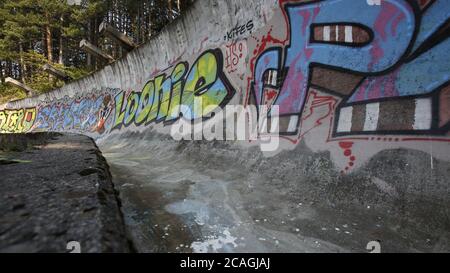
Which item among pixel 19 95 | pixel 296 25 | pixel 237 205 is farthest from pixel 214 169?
pixel 19 95

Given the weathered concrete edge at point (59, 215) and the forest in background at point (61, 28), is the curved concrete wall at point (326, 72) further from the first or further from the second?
the forest in background at point (61, 28)

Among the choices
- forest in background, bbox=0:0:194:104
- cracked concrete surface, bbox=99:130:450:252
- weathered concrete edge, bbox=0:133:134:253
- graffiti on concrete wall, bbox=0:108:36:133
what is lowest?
cracked concrete surface, bbox=99:130:450:252

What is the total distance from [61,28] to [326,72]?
94.3 feet

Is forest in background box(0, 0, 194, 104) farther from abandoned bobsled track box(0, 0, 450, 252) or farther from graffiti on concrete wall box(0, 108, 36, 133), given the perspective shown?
abandoned bobsled track box(0, 0, 450, 252)

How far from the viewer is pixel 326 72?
3.78m

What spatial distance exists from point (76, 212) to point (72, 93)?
1920 centimetres

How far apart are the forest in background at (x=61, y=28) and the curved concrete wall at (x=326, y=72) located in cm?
1422

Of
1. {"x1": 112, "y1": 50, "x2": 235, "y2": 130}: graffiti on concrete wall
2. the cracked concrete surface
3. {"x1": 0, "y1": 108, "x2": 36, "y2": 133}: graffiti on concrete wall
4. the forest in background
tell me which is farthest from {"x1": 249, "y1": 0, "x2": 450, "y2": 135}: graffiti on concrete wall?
{"x1": 0, "y1": 108, "x2": 36, "y2": 133}: graffiti on concrete wall

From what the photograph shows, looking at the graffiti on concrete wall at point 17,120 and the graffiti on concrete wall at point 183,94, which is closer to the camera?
the graffiti on concrete wall at point 183,94

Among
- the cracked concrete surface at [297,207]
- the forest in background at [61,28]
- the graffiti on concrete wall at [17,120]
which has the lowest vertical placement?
the cracked concrete surface at [297,207]

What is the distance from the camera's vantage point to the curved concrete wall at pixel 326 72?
9.11 ft

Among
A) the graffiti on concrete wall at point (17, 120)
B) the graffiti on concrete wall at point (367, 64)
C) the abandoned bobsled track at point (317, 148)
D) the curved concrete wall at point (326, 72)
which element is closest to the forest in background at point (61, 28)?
the graffiti on concrete wall at point (17, 120)

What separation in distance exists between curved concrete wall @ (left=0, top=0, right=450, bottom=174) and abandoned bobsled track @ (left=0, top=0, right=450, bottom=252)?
15mm

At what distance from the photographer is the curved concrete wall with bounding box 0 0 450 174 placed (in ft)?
9.11
